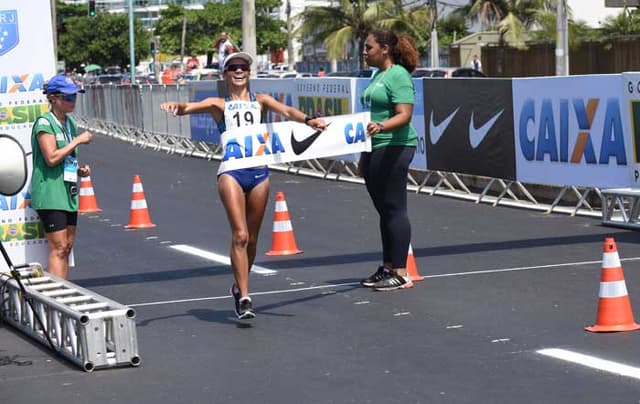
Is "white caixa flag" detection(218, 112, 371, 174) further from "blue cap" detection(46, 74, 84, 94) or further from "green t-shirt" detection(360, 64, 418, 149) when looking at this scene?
"blue cap" detection(46, 74, 84, 94)

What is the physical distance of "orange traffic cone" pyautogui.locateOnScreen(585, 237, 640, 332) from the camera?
8281mm

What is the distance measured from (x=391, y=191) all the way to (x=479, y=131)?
297 inches


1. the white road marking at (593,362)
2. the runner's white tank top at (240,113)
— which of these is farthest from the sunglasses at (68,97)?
the white road marking at (593,362)

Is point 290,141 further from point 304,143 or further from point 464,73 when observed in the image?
point 464,73

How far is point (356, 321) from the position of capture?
902 cm

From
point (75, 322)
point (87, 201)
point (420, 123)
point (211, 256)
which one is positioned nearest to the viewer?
point (75, 322)

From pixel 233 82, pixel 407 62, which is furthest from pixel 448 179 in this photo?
pixel 233 82

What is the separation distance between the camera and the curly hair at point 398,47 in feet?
33.6

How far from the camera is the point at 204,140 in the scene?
28.7m

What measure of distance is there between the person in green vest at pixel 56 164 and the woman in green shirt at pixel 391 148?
7.41ft

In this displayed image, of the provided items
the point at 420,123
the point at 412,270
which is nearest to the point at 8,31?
the point at 412,270

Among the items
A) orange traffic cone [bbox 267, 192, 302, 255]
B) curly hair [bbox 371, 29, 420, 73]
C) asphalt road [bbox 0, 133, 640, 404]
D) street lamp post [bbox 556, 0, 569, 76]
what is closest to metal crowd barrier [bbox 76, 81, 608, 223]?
asphalt road [bbox 0, 133, 640, 404]

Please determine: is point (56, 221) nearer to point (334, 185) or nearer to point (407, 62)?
point (407, 62)

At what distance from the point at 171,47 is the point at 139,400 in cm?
11444
